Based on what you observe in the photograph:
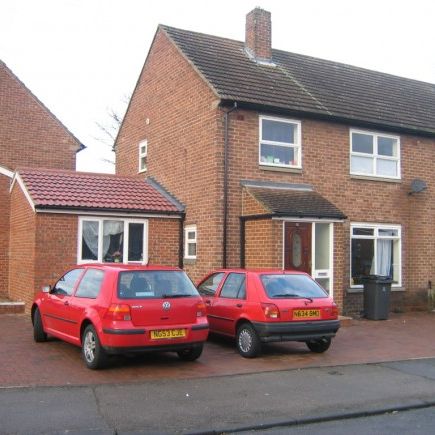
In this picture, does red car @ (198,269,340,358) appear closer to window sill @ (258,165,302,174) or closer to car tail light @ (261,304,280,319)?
car tail light @ (261,304,280,319)

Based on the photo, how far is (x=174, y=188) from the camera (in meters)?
16.9

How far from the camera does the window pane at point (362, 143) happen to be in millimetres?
16848

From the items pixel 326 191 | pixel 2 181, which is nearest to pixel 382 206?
pixel 326 191

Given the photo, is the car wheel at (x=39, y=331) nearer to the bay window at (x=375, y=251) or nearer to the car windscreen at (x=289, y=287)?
the car windscreen at (x=289, y=287)

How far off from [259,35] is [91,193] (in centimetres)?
722

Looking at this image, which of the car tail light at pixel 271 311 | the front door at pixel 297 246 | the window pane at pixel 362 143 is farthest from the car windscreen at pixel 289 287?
the window pane at pixel 362 143

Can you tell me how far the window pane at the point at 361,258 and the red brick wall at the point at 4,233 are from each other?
395 inches

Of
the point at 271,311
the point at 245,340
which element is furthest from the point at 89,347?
the point at 271,311

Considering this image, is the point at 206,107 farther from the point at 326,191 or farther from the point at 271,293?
the point at 271,293

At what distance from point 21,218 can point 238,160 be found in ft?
19.8

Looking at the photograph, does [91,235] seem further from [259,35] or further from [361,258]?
[259,35]

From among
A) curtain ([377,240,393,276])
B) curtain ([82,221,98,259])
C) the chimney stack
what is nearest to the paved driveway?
curtain ([82,221,98,259])

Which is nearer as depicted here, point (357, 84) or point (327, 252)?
point (327, 252)

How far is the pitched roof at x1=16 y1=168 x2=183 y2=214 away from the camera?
1461cm
